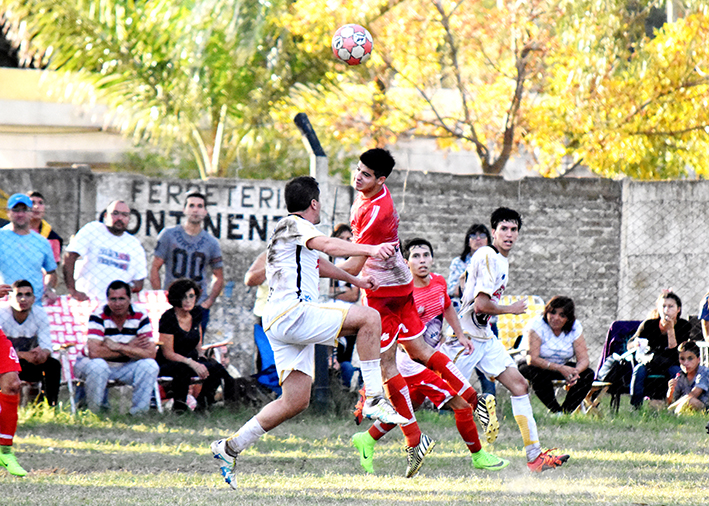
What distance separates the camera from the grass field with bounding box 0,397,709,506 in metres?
5.70

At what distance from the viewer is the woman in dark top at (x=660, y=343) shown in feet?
32.2

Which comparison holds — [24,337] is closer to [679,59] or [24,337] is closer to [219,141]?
[219,141]

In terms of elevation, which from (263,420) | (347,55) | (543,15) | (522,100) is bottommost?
(263,420)

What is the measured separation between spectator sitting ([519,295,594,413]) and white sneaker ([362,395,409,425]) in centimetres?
410

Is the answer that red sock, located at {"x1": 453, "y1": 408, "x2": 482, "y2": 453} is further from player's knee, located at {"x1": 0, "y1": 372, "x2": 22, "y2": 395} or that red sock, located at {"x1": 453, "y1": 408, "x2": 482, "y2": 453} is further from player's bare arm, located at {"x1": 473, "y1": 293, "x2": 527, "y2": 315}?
player's knee, located at {"x1": 0, "y1": 372, "x2": 22, "y2": 395}

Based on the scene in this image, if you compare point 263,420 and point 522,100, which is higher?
point 522,100

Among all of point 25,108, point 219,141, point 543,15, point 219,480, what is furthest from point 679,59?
point 25,108

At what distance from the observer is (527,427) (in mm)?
6656

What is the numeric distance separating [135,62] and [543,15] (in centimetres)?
720

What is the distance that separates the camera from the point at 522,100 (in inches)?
729

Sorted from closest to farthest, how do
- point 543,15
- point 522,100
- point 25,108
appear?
point 543,15 < point 522,100 < point 25,108

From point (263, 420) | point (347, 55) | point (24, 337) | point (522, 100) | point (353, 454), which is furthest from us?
point (522, 100)

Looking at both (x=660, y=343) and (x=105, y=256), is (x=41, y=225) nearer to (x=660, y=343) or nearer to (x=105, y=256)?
(x=105, y=256)

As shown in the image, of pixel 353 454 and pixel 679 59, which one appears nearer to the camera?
pixel 353 454
